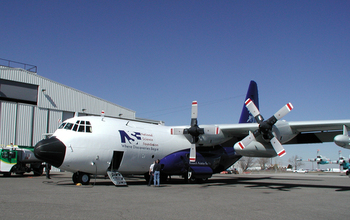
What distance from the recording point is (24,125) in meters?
30.2

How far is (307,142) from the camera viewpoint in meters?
18.8

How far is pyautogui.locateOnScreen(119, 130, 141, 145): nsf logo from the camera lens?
1575cm

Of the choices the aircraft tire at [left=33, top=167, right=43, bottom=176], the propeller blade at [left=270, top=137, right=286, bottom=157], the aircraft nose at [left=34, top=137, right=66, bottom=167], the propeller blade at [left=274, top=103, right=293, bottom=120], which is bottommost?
the aircraft tire at [left=33, top=167, right=43, bottom=176]

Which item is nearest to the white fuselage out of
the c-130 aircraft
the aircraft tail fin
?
the c-130 aircraft

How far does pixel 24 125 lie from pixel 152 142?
19.5 m

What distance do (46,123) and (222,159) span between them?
21128 mm

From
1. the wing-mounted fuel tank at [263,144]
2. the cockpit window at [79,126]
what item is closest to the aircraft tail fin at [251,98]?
the wing-mounted fuel tank at [263,144]

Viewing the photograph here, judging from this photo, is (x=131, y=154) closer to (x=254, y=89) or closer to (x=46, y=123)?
(x=254, y=89)

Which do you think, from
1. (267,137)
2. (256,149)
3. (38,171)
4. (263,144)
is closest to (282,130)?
(267,137)

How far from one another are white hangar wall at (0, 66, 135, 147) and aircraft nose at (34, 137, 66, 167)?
50.9 feet

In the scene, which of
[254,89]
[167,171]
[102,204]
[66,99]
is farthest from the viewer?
[66,99]

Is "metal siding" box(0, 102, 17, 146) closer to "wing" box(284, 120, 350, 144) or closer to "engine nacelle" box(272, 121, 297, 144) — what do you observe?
"engine nacelle" box(272, 121, 297, 144)

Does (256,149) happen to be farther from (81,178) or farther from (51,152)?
(51,152)

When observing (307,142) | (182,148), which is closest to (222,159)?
(182,148)
